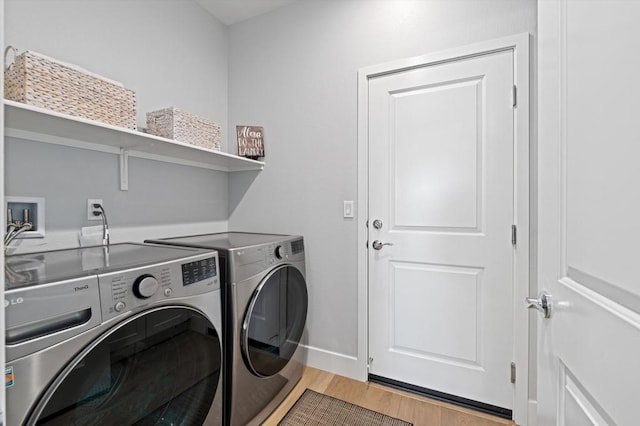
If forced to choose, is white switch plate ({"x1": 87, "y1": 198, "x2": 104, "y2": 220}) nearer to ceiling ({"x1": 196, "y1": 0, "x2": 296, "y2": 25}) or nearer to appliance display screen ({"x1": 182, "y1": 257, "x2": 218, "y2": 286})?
appliance display screen ({"x1": 182, "y1": 257, "x2": 218, "y2": 286})

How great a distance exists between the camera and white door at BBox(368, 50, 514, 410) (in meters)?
1.58

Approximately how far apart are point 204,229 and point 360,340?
138 centimetres

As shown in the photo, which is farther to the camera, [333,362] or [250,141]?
[250,141]

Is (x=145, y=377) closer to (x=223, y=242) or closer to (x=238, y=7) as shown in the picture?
(x=223, y=242)

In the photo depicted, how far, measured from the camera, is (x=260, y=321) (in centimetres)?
146

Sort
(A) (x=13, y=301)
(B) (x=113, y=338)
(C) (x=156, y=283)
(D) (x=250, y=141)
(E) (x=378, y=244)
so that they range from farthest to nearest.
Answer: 1. (D) (x=250, y=141)
2. (E) (x=378, y=244)
3. (C) (x=156, y=283)
4. (B) (x=113, y=338)
5. (A) (x=13, y=301)

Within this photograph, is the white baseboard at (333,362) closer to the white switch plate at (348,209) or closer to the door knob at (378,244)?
the door knob at (378,244)

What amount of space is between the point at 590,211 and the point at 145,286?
3.79 feet

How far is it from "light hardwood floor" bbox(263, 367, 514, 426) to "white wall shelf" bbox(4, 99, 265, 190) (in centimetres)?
156

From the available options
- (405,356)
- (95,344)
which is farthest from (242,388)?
(405,356)

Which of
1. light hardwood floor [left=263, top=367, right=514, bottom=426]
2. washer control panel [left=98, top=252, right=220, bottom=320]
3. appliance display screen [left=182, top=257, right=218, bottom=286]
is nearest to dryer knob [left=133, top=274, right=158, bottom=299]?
washer control panel [left=98, top=252, right=220, bottom=320]

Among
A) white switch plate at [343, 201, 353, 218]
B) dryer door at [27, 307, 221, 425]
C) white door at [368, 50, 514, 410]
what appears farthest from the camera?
white switch plate at [343, 201, 353, 218]

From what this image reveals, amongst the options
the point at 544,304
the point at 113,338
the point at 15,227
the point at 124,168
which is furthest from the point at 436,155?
the point at 15,227

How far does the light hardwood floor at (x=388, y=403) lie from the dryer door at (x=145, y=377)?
2.05ft
